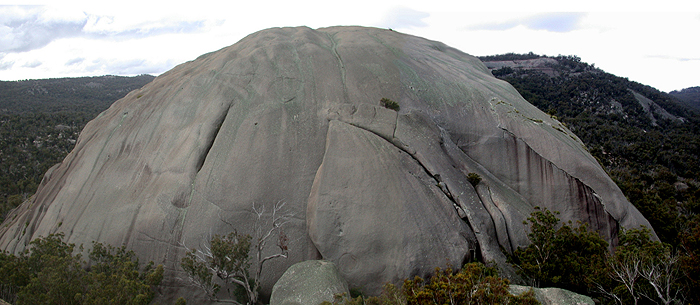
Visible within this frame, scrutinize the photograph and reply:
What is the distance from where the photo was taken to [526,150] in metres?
21.3

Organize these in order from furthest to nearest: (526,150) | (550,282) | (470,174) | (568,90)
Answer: (568,90) < (526,150) < (470,174) < (550,282)

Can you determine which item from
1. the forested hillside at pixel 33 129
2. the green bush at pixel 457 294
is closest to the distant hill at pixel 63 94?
the forested hillside at pixel 33 129

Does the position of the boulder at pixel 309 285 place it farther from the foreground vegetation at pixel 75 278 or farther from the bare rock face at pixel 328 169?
the foreground vegetation at pixel 75 278

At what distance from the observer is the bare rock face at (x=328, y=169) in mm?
17547

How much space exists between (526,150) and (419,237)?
30.4 feet

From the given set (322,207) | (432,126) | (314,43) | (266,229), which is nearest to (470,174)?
(432,126)

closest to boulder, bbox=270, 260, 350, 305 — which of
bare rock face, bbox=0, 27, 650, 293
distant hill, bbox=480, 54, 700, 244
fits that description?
bare rock face, bbox=0, 27, 650, 293

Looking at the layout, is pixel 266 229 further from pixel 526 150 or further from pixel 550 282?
pixel 526 150

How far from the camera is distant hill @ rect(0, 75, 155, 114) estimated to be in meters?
90.0

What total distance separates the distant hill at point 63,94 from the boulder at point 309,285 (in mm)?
91506

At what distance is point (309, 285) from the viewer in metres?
14.9

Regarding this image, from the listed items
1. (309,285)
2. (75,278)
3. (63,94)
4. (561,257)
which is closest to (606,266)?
(561,257)

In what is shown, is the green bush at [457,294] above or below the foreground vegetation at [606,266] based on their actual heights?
above

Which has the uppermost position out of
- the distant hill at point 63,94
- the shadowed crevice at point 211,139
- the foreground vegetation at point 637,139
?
the distant hill at point 63,94
